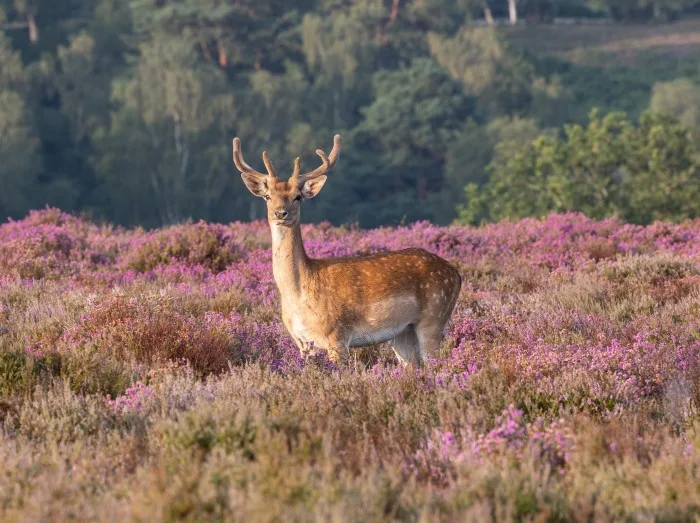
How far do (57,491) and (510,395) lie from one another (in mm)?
2990

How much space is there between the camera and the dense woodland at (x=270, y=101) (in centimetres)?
7456

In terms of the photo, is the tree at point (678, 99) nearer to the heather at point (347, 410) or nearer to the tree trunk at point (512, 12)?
the tree trunk at point (512, 12)

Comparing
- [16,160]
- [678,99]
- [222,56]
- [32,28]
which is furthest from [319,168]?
[32,28]

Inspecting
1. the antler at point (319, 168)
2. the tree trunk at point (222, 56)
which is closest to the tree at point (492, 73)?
the tree trunk at point (222, 56)

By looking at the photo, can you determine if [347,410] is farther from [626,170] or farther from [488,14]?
[488,14]

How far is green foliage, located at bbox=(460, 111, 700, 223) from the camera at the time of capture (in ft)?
120

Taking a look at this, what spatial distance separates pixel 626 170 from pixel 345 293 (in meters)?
31.3

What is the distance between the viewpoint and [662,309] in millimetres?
11227

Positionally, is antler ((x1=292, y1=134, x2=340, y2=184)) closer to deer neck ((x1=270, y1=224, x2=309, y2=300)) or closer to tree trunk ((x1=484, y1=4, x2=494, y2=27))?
deer neck ((x1=270, y1=224, x2=309, y2=300))

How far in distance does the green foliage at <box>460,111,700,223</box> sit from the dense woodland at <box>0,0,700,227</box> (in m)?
20.2

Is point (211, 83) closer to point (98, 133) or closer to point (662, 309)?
point (98, 133)

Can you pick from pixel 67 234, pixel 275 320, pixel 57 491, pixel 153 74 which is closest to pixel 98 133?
pixel 153 74

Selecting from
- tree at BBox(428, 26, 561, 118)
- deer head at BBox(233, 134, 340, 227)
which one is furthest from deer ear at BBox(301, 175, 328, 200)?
tree at BBox(428, 26, 561, 118)

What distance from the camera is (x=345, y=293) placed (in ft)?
29.6
